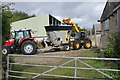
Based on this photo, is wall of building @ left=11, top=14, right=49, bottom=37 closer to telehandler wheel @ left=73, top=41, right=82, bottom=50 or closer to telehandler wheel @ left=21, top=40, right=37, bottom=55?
telehandler wheel @ left=73, top=41, right=82, bottom=50

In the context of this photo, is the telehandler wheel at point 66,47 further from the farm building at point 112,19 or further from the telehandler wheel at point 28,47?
the farm building at point 112,19

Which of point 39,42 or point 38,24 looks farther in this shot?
point 38,24

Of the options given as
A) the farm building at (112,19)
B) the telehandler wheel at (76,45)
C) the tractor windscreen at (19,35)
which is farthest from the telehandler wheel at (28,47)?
the farm building at (112,19)

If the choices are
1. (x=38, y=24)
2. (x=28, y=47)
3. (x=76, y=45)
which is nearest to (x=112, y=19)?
(x=76, y=45)

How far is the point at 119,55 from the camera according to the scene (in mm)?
6031

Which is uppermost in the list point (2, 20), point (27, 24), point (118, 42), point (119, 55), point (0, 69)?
point (27, 24)

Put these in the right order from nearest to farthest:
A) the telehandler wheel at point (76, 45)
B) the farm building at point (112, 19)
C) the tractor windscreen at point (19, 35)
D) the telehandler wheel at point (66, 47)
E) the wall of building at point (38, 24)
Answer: the farm building at point (112, 19)
the tractor windscreen at point (19, 35)
the telehandler wheel at point (66, 47)
the telehandler wheel at point (76, 45)
the wall of building at point (38, 24)

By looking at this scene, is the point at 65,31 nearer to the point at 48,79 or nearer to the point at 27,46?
the point at 27,46

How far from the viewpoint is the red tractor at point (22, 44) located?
40.2ft

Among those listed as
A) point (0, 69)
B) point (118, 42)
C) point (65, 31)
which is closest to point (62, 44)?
point (65, 31)

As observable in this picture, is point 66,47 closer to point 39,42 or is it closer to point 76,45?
point 76,45

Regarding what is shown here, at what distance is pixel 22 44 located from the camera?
1227cm

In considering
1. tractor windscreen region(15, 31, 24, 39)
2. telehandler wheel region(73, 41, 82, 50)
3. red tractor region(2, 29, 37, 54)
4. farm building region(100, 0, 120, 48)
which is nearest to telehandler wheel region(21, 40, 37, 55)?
red tractor region(2, 29, 37, 54)

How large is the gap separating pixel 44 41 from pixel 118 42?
28.3 ft
